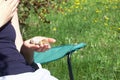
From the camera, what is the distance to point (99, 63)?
4707 mm

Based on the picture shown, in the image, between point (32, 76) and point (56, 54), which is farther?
point (56, 54)

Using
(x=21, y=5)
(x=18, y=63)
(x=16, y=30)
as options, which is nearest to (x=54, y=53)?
(x=16, y=30)

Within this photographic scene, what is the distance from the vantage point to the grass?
15.0 ft

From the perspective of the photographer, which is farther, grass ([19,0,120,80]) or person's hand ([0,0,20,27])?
grass ([19,0,120,80])

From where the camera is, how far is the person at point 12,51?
259 cm

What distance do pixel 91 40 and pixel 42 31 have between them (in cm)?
74

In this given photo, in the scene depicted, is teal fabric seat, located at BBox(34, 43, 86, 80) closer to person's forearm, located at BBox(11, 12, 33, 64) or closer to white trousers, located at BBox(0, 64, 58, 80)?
person's forearm, located at BBox(11, 12, 33, 64)

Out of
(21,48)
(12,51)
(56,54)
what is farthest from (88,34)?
(12,51)

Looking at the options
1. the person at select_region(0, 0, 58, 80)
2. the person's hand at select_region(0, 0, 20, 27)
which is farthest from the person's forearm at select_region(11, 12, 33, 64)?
the person's hand at select_region(0, 0, 20, 27)

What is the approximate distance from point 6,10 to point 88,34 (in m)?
3.33

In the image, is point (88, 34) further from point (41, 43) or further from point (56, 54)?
point (41, 43)

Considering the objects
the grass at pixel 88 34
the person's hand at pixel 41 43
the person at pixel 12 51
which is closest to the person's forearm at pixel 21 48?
the person at pixel 12 51

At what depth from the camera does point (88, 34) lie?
231 inches

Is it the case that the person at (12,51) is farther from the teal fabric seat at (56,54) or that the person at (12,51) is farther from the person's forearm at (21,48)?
the teal fabric seat at (56,54)
